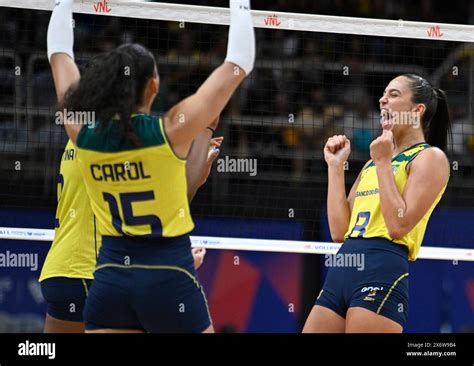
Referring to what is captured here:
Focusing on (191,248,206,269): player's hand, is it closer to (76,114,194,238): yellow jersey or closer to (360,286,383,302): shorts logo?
(76,114,194,238): yellow jersey

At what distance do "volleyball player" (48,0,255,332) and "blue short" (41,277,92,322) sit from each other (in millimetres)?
984

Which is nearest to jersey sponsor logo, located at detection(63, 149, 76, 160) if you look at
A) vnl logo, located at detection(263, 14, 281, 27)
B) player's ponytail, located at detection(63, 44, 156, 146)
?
player's ponytail, located at detection(63, 44, 156, 146)

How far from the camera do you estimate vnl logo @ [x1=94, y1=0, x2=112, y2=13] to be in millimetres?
6121

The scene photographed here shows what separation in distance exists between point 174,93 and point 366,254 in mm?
4670

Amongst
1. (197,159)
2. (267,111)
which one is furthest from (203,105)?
(267,111)

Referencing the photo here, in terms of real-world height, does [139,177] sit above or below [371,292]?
above

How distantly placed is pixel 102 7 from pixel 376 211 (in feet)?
7.72

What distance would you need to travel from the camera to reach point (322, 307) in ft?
16.4

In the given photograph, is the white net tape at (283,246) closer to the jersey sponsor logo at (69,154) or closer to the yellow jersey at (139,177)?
the jersey sponsor logo at (69,154)

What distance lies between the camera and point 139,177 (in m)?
3.76

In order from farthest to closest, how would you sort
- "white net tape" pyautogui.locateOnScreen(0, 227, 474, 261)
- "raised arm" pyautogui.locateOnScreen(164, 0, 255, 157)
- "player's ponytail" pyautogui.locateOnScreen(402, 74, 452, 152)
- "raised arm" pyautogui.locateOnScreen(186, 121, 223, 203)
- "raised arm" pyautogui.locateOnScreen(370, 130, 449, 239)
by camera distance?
"white net tape" pyautogui.locateOnScreen(0, 227, 474, 261)
"player's ponytail" pyautogui.locateOnScreen(402, 74, 452, 152)
"raised arm" pyautogui.locateOnScreen(370, 130, 449, 239)
"raised arm" pyautogui.locateOnScreen(186, 121, 223, 203)
"raised arm" pyautogui.locateOnScreen(164, 0, 255, 157)

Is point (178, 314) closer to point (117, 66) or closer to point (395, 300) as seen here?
point (117, 66)

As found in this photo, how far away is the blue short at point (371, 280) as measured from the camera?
483cm

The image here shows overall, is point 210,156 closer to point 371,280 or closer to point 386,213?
point 386,213
